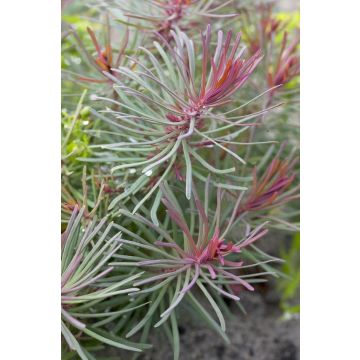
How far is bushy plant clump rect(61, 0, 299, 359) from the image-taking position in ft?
1.36

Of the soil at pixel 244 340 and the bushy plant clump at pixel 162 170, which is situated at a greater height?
the bushy plant clump at pixel 162 170

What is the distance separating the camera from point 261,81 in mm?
673

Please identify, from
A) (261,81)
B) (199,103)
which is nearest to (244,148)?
(261,81)

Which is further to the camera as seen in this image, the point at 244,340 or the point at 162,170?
the point at 244,340

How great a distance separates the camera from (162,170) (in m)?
0.50

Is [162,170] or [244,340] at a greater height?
[162,170]

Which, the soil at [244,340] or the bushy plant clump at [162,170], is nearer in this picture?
the bushy plant clump at [162,170]

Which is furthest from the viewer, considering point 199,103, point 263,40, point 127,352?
point 263,40

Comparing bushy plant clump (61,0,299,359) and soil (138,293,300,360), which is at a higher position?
bushy plant clump (61,0,299,359)

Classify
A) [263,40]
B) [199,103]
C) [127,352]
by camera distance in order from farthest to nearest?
[263,40] → [127,352] → [199,103]

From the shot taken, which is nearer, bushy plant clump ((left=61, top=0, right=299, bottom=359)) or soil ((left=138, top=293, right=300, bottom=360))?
bushy plant clump ((left=61, top=0, right=299, bottom=359))

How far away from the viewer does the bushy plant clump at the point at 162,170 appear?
0.41 m
